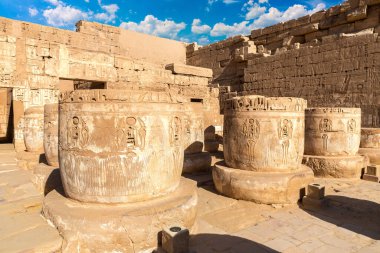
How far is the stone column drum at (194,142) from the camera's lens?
6.03m

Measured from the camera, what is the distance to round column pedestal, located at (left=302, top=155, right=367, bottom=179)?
238 inches

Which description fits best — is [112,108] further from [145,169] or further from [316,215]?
[316,215]

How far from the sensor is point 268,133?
451cm

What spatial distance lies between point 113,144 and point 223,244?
1671 millimetres

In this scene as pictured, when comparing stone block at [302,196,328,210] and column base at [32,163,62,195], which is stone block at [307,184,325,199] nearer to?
stone block at [302,196,328,210]

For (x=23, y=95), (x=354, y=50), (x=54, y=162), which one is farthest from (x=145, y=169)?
(x=354, y=50)

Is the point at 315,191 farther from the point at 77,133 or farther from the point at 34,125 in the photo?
the point at 34,125

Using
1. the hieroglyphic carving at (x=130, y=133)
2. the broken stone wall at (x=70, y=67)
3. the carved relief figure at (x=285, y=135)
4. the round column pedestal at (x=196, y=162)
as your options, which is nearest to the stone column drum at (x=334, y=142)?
the carved relief figure at (x=285, y=135)

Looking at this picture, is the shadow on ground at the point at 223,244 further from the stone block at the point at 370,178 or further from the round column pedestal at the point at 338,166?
the stone block at the point at 370,178

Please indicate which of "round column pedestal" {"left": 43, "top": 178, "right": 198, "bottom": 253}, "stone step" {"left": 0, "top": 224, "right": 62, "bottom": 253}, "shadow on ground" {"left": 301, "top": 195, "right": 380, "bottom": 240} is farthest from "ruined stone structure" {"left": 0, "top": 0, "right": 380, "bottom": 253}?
"shadow on ground" {"left": 301, "top": 195, "right": 380, "bottom": 240}

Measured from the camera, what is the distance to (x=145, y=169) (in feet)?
9.97

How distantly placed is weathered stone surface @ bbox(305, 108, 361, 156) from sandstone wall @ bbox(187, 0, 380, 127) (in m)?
4.04

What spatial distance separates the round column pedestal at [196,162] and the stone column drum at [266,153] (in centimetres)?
130

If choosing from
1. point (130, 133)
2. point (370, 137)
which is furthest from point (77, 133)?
point (370, 137)
